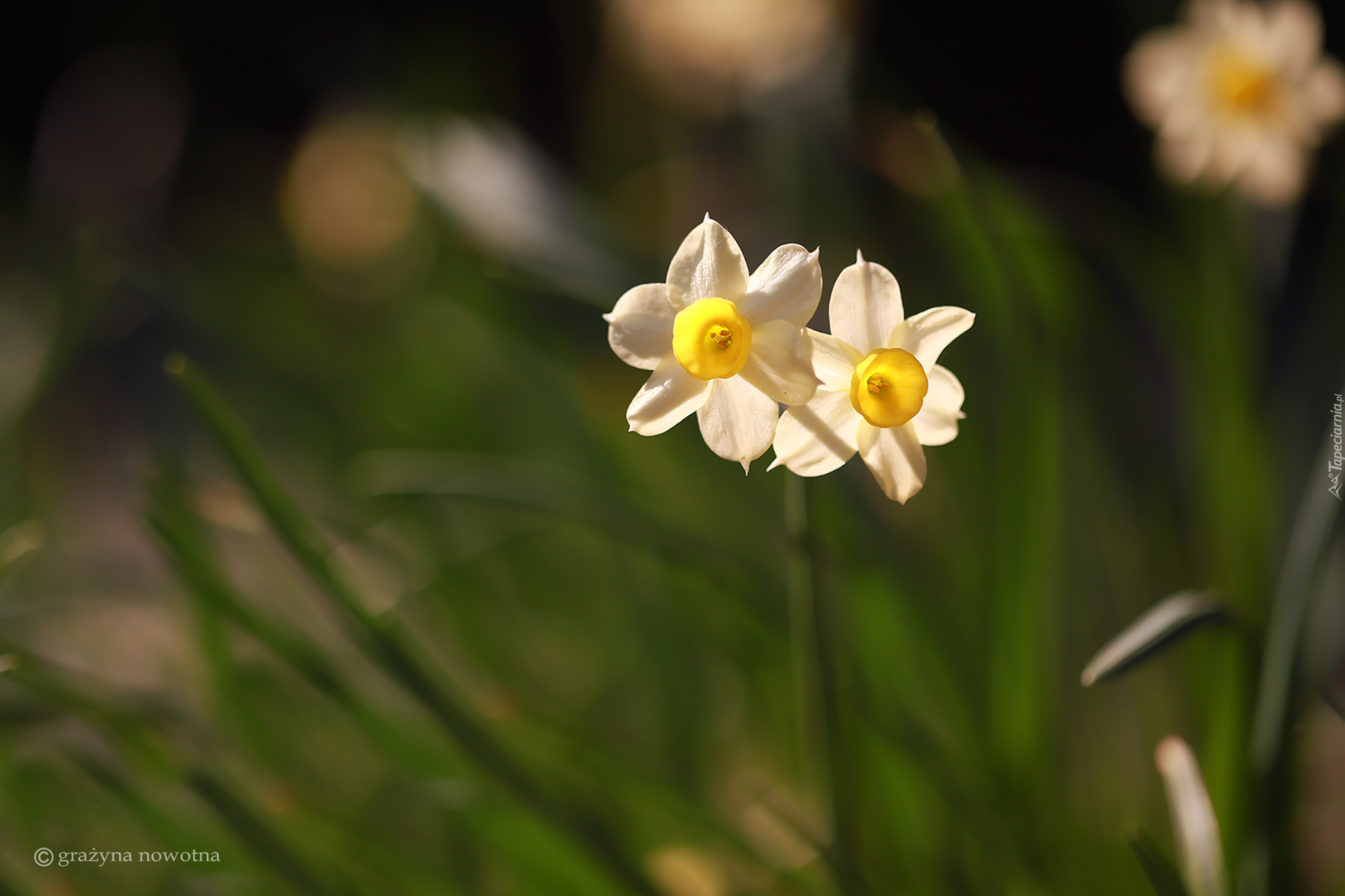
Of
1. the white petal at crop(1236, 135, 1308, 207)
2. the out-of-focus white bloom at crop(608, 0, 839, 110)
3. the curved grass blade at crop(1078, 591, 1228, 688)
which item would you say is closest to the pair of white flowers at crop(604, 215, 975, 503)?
the curved grass blade at crop(1078, 591, 1228, 688)

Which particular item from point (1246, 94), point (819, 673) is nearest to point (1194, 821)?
point (819, 673)

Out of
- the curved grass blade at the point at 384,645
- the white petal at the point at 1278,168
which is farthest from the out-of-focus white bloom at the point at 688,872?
the white petal at the point at 1278,168

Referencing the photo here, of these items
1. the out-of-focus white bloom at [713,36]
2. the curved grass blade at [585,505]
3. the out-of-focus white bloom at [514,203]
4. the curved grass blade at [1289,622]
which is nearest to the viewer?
the curved grass blade at [1289,622]

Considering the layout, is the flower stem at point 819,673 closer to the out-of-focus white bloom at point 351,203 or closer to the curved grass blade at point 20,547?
the curved grass blade at point 20,547

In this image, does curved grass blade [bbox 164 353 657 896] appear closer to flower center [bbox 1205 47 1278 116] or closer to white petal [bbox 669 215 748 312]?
white petal [bbox 669 215 748 312]

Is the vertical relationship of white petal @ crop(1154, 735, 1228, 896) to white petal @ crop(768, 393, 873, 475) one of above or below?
below

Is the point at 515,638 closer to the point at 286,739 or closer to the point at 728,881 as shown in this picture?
the point at 286,739
